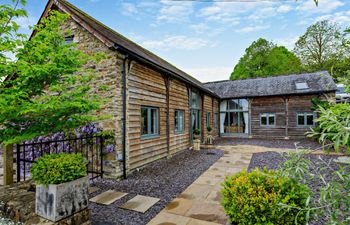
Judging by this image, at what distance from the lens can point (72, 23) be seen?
253 inches

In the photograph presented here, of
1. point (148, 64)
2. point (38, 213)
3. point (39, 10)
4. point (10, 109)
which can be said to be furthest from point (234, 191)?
point (39, 10)

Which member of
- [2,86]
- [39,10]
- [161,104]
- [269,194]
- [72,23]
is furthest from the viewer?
[161,104]

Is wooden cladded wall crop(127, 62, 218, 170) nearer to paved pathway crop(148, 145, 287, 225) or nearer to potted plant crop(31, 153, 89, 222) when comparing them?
paved pathway crop(148, 145, 287, 225)

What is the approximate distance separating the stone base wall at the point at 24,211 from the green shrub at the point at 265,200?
232 cm

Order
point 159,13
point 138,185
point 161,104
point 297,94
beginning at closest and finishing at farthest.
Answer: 1. point 138,185
2. point 161,104
3. point 159,13
4. point 297,94

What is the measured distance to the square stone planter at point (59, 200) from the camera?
263 centimetres

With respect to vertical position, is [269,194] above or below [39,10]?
below

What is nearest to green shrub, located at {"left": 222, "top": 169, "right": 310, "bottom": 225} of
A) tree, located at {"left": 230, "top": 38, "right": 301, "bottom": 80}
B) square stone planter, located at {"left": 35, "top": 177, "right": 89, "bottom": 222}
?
square stone planter, located at {"left": 35, "top": 177, "right": 89, "bottom": 222}

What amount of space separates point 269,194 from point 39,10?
9.26 meters

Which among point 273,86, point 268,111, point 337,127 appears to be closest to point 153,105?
point 337,127

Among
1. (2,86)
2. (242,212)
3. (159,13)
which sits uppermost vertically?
(159,13)

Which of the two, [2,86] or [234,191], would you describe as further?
[2,86]

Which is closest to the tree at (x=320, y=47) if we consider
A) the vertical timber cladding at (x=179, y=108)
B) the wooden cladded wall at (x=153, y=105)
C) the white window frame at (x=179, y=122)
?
the vertical timber cladding at (x=179, y=108)

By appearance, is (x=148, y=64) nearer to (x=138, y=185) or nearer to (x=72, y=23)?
(x=72, y=23)
